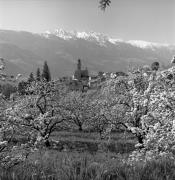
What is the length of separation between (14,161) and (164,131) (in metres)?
4.31

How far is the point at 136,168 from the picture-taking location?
5.41m

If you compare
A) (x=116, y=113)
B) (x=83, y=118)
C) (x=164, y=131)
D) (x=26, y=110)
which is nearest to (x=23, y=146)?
(x=164, y=131)

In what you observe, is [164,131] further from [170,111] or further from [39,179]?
[39,179]

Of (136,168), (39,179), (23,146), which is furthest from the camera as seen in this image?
(23,146)

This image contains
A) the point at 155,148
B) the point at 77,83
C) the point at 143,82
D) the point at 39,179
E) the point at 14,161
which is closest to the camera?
the point at 39,179

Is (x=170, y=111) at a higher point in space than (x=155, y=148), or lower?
higher

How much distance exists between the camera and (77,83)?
134 m

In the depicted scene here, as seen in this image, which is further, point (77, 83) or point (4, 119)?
point (77, 83)

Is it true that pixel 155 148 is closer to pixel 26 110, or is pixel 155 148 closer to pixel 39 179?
pixel 39 179

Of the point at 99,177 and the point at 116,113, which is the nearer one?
the point at 99,177

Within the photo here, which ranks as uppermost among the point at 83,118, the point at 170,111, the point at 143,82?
the point at 143,82

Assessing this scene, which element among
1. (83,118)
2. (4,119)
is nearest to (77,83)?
(83,118)

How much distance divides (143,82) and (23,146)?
13.1m

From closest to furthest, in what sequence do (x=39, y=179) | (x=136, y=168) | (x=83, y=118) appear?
(x=39, y=179) < (x=136, y=168) < (x=83, y=118)
